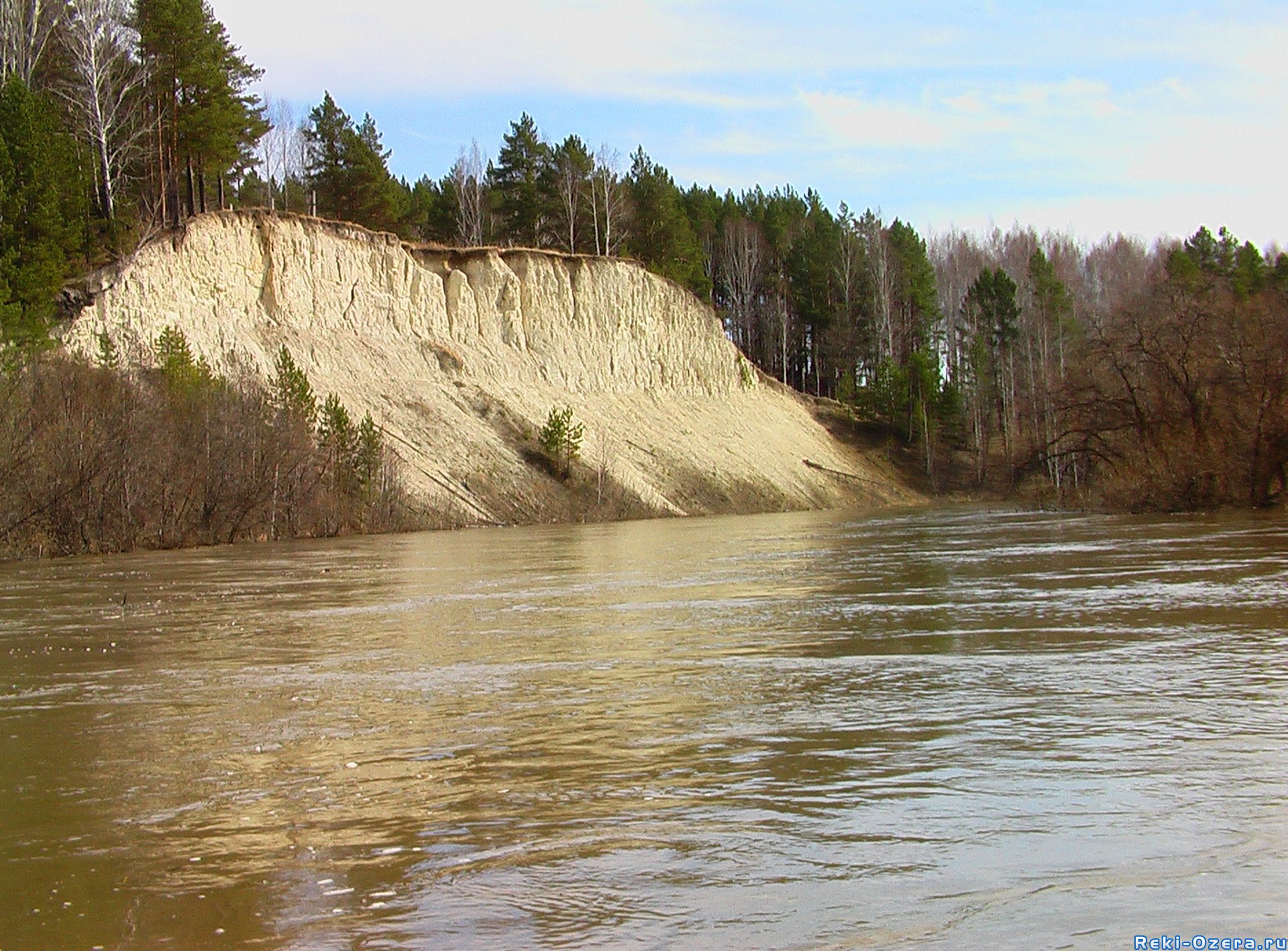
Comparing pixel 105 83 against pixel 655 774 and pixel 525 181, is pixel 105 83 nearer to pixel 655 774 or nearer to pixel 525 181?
pixel 525 181

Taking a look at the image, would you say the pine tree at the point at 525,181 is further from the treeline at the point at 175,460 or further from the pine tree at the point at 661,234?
the treeline at the point at 175,460

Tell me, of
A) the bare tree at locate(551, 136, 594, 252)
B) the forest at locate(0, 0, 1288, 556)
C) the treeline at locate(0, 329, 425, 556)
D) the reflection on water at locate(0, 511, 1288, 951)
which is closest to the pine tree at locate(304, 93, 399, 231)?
the forest at locate(0, 0, 1288, 556)

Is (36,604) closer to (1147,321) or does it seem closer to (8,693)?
(8,693)

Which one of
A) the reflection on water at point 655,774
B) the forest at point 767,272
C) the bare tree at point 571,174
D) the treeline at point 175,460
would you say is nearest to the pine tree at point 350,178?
the forest at point 767,272

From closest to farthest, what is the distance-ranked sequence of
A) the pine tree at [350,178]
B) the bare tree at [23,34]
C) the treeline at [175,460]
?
1. the treeline at [175,460]
2. the bare tree at [23,34]
3. the pine tree at [350,178]

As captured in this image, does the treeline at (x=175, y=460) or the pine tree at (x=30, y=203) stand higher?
the pine tree at (x=30, y=203)

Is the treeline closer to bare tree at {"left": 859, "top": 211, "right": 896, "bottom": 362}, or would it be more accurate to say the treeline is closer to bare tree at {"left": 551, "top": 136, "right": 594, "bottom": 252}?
bare tree at {"left": 551, "top": 136, "right": 594, "bottom": 252}

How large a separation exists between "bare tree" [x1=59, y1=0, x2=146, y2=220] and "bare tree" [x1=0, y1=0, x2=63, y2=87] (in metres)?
1.05

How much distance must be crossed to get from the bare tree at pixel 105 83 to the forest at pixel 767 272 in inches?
6.6

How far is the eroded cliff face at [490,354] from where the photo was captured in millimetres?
51406

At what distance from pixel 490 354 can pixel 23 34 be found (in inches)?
972

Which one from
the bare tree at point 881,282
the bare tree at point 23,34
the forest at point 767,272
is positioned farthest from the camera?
the bare tree at point 881,282

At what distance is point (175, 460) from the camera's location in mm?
36375

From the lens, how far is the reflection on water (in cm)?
495
